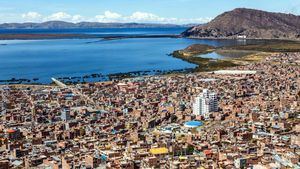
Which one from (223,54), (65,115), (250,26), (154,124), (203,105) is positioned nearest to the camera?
(154,124)

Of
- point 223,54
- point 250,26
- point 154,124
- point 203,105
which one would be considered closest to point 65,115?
point 154,124

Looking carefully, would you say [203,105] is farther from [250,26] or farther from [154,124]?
[250,26]

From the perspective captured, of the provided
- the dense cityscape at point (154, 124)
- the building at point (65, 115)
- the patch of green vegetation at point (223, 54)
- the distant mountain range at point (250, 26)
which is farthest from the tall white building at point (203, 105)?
the distant mountain range at point (250, 26)

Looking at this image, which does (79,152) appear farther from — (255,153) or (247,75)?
(247,75)

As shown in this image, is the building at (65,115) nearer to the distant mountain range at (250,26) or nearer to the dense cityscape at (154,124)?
the dense cityscape at (154,124)

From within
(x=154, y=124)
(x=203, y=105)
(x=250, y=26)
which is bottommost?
(x=154, y=124)

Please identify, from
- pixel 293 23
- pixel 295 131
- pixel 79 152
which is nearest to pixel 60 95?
pixel 79 152

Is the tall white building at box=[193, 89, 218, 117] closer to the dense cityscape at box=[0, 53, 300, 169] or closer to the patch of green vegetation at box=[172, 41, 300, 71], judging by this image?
the dense cityscape at box=[0, 53, 300, 169]

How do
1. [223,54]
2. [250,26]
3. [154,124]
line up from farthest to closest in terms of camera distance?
[250,26]
[223,54]
[154,124]
